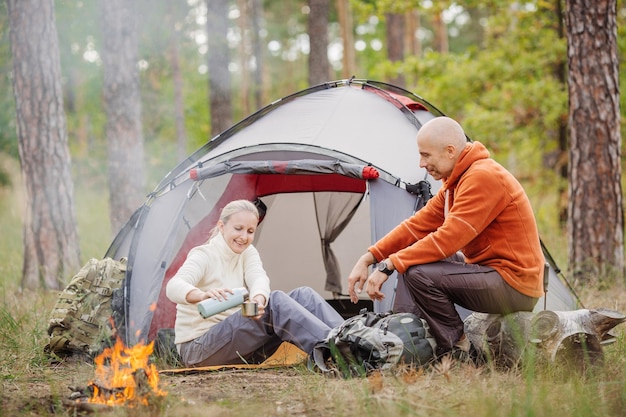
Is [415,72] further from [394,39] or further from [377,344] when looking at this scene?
[377,344]

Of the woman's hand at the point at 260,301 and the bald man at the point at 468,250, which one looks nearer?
the bald man at the point at 468,250

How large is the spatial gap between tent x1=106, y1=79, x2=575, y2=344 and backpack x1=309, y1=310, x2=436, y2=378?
15.8 inches

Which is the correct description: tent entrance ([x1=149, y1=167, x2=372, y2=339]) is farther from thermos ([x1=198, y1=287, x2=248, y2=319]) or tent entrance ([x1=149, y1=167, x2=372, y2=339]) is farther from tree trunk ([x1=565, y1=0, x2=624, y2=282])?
thermos ([x1=198, y1=287, x2=248, y2=319])

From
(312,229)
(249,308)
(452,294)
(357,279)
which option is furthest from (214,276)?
(312,229)

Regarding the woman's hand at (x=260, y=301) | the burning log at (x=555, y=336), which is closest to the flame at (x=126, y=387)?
the woman's hand at (x=260, y=301)

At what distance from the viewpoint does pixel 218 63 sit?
10.1 meters

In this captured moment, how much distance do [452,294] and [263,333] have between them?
1.00m

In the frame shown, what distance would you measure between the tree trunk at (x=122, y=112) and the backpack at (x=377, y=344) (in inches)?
154

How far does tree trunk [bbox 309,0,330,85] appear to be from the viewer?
31.0 ft

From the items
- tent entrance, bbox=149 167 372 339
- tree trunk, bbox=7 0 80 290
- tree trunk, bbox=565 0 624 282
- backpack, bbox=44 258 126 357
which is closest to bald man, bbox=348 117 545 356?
backpack, bbox=44 258 126 357

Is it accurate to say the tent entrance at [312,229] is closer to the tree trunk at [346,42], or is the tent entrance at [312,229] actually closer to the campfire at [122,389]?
the campfire at [122,389]

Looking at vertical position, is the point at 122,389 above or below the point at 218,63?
below

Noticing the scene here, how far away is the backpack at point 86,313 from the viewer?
3924mm

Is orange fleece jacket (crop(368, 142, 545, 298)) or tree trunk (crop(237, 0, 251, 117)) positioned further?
tree trunk (crop(237, 0, 251, 117))
